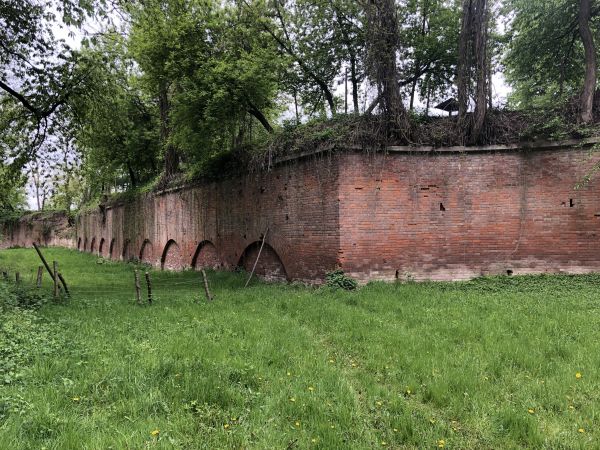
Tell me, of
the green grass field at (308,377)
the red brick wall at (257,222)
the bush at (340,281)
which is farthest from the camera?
the red brick wall at (257,222)

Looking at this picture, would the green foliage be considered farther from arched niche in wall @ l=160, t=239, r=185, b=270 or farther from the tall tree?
arched niche in wall @ l=160, t=239, r=185, b=270

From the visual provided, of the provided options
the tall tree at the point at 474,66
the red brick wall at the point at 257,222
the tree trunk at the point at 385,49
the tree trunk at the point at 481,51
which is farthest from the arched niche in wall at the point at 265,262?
the tree trunk at the point at 481,51

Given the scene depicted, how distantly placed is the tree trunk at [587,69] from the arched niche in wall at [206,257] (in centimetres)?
1400

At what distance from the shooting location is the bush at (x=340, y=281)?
11896mm

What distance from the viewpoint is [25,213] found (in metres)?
52.7

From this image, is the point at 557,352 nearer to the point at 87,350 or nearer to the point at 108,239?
the point at 87,350

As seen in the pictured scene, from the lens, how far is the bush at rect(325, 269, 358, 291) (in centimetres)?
1190

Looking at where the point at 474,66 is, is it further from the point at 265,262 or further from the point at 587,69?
the point at 265,262

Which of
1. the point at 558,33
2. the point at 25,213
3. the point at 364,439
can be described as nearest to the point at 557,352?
the point at 364,439

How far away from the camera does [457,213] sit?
1257cm

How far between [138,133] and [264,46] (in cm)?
1197

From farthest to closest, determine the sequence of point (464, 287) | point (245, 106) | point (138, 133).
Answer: point (138, 133) < point (245, 106) < point (464, 287)

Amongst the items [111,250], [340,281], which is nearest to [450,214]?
[340,281]

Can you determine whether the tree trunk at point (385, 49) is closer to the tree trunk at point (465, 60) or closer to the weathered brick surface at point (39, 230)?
the tree trunk at point (465, 60)
